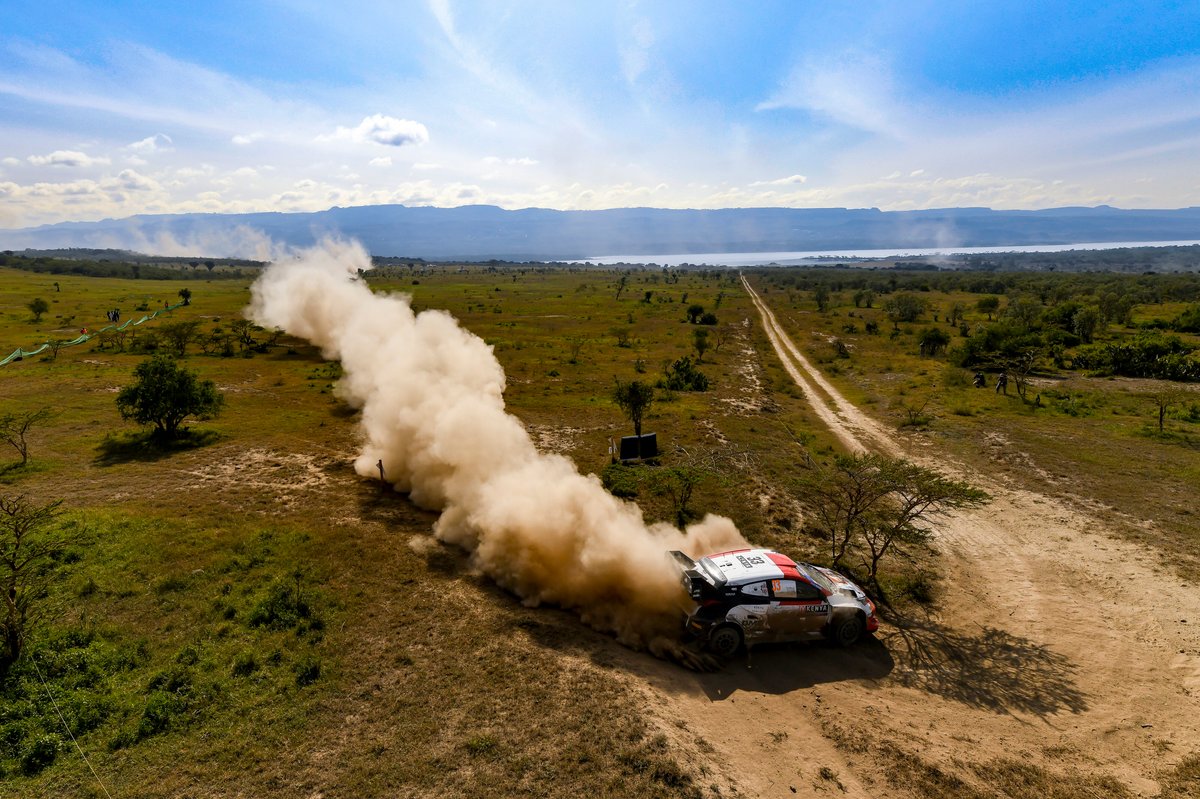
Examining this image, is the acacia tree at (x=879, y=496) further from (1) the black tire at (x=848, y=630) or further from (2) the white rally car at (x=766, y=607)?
(2) the white rally car at (x=766, y=607)

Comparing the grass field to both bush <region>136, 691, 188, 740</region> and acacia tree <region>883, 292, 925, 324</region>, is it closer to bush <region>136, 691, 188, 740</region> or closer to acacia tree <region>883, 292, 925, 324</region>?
bush <region>136, 691, 188, 740</region>

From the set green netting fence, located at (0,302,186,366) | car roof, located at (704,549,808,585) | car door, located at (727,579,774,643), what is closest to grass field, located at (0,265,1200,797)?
green netting fence, located at (0,302,186,366)

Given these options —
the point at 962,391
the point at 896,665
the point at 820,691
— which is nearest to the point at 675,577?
the point at 820,691

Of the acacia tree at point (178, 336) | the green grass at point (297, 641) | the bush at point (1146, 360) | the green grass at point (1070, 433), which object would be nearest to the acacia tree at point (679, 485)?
the green grass at point (297, 641)

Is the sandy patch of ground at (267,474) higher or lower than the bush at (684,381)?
lower

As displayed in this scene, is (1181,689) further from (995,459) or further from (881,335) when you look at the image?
(881,335)

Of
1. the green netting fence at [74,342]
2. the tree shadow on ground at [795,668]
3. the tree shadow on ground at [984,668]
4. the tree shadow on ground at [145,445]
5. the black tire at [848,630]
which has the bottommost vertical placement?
the tree shadow on ground at [984,668]

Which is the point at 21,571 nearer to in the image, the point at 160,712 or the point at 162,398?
the point at 160,712
